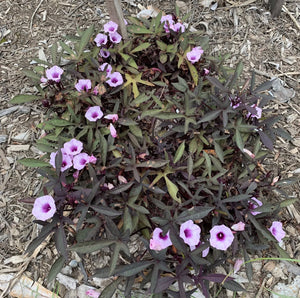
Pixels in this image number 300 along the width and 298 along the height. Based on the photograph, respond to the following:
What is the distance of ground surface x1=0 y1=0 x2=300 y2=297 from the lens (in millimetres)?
1987

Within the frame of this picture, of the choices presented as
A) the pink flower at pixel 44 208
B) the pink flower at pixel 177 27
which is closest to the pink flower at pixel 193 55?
the pink flower at pixel 177 27

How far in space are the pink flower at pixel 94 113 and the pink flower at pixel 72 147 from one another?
0.74 ft

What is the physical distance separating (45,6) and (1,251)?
6.79ft

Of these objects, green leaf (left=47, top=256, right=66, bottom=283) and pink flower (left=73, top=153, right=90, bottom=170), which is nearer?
green leaf (left=47, top=256, right=66, bottom=283)

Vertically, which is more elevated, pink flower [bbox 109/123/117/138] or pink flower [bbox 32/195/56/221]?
pink flower [bbox 32/195/56/221]

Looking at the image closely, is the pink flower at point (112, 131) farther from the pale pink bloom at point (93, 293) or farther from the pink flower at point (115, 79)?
the pale pink bloom at point (93, 293)

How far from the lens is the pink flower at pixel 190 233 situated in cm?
164

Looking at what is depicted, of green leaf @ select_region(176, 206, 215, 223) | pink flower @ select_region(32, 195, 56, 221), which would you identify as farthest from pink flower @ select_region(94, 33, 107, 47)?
green leaf @ select_region(176, 206, 215, 223)

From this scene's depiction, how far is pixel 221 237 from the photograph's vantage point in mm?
1677

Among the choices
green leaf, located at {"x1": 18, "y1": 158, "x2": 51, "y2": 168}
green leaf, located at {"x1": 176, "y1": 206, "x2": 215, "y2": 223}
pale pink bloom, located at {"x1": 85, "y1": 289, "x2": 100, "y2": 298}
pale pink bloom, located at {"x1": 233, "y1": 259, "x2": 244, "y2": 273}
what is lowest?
pale pink bloom, located at {"x1": 233, "y1": 259, "x2": 244, "y2": 273}

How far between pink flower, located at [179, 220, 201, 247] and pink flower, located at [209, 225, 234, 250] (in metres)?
0.07

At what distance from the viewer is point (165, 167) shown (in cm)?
196

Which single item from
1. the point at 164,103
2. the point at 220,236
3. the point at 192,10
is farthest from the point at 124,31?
the point at 220,236

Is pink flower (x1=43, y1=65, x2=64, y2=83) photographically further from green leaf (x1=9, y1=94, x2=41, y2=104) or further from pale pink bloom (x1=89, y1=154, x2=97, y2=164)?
pale pink bloom (x1=89, y1=154, x2=97, y2=164)
